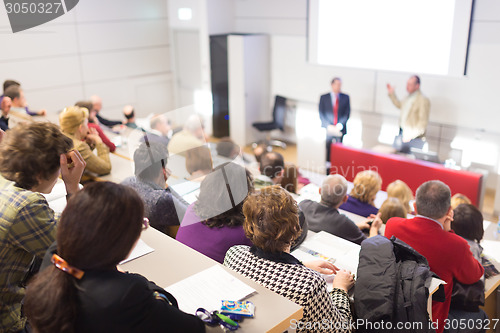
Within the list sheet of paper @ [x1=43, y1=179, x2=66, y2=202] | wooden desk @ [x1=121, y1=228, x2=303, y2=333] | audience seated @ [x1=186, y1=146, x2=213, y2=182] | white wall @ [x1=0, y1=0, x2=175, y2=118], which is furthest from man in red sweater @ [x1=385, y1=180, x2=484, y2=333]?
white wall @ [x1=0, y1=0, x2=175, y2=118]

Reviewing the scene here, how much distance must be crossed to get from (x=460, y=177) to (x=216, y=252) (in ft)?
12.7

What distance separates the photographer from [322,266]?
218 centimetres

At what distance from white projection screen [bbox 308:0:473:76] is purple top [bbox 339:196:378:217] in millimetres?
2987

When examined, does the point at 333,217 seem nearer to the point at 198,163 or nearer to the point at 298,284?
the point at 198,163

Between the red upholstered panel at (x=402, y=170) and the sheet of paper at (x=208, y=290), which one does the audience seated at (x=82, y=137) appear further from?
the red upholstered panel at (x=402, y=170)

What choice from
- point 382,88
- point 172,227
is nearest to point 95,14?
point 382,88

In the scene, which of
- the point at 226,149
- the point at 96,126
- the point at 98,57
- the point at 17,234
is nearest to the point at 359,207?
the point at 226,149

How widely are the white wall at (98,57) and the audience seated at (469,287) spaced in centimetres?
705

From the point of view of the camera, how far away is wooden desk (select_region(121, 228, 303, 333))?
56.7 inches

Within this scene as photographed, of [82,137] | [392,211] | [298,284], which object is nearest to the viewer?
[298,284]

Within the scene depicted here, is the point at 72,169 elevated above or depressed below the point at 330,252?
above

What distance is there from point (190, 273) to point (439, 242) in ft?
5.08

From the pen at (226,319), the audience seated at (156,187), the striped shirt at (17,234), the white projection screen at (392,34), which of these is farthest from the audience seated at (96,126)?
the white projection screen at (392,34)

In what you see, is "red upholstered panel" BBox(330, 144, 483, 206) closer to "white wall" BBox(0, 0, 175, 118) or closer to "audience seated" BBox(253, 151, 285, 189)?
"audience seated" BBox(253, 151, 285, 189)
